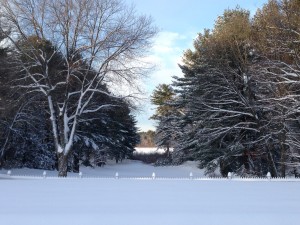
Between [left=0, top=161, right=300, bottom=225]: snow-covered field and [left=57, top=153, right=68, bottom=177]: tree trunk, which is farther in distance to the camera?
[left=57, top=153, right=68, bottom=177]: tree trunk

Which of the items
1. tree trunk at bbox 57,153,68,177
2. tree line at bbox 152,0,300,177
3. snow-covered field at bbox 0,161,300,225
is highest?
tree line at bbox 152,0,300,177

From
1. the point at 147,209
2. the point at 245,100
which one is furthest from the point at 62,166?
the point at 147,209

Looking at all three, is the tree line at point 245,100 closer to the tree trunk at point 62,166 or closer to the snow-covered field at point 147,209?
the tree trunk at point 62,166

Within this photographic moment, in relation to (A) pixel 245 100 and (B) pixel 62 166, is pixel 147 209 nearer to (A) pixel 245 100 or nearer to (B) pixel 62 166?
(B) pixel 62 166

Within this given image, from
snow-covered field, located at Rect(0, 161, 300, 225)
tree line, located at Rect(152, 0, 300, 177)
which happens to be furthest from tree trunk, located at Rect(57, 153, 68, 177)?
snow-covered field, located at Rect(0, 161, 300, 225)

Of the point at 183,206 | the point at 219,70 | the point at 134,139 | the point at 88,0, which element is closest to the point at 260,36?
the point at 219,70

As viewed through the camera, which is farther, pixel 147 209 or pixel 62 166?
pixel 62 166

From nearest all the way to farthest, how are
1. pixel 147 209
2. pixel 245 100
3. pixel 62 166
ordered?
pixel 147 209 < pixel 62 166 < pixel 245 100

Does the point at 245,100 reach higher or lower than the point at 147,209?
higher

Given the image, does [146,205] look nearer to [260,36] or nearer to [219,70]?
[260,36]

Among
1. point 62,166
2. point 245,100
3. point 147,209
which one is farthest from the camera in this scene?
point 245,100

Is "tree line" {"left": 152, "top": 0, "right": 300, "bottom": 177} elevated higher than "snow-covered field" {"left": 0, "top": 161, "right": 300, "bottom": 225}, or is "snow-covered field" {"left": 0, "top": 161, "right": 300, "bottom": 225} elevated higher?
"tree line" {"left": 152, "top": 0, "right": 300, "bottom": 177}

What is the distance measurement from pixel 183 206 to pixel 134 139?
50.6 meters

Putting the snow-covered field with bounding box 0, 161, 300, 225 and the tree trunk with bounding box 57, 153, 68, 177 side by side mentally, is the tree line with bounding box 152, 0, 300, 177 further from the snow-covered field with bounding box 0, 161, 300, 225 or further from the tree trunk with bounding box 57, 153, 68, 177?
the snow-covered field with bounding box 0, 161, 300, 225
